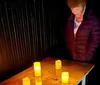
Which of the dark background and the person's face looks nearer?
the dark background

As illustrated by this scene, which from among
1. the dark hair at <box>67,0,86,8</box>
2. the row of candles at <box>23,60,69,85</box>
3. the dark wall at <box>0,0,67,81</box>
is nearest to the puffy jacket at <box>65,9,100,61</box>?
the dark hair at <box>67,0,86,8</box>

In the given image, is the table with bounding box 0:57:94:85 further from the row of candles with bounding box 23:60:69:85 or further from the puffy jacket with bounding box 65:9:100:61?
the puffy jacket with bounding box 65:9:100:61

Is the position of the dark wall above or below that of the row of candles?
above

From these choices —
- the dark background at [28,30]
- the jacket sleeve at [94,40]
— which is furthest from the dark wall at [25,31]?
the jacket sleeve at [94,40]

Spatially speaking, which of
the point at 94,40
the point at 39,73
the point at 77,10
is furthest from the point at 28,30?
the point at 94,40

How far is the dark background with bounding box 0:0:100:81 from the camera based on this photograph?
2.31m

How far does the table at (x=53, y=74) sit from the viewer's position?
2271 mm

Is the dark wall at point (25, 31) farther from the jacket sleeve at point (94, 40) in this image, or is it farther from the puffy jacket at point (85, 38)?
the jacket sleeve at point (94, 40)

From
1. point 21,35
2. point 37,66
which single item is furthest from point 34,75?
point 21,35

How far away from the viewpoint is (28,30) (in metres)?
2.65

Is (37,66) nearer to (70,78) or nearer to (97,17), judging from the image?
(70,78)

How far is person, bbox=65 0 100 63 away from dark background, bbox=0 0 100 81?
126mm

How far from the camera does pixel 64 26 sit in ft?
10.4

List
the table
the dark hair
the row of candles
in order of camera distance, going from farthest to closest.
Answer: the dark hair
the table
the row of candles
